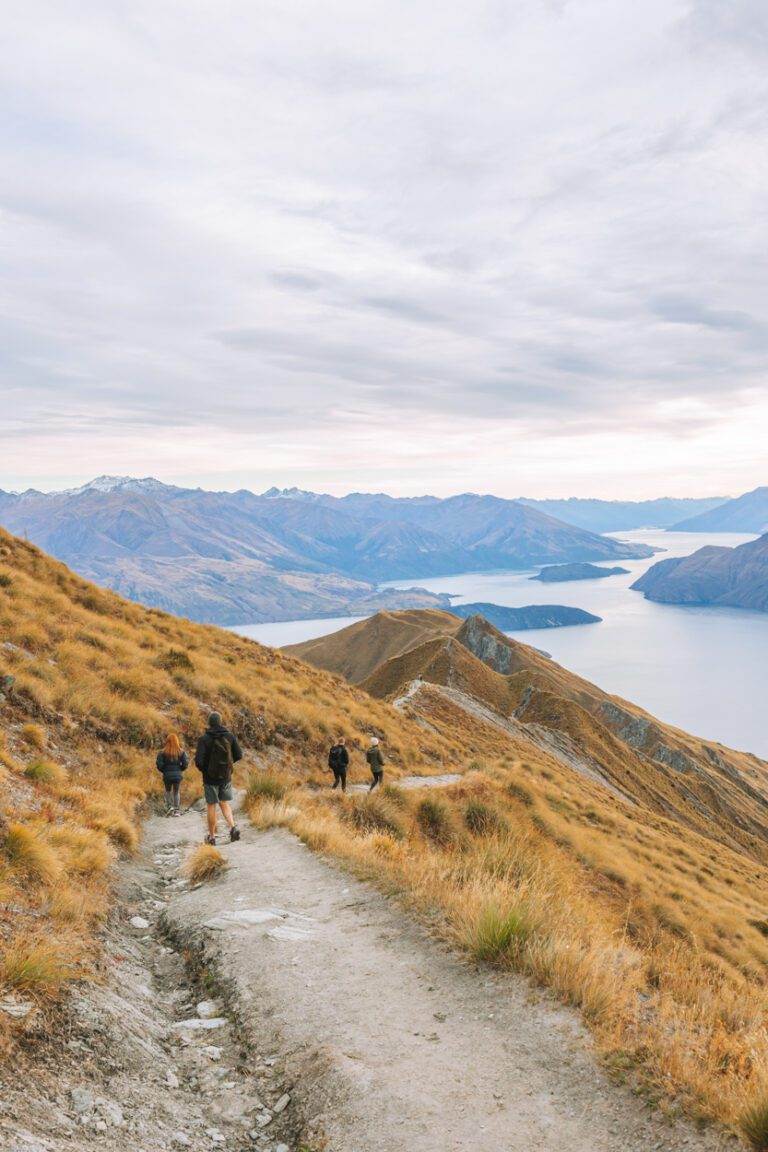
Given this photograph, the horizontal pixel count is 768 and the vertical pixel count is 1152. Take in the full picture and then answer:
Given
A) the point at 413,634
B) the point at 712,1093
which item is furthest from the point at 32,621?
the point at 413,634

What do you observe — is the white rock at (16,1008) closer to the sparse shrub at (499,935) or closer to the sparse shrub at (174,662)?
the sparse shrub at (499,935)

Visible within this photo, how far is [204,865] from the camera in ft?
36.2

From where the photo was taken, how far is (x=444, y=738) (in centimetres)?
3888

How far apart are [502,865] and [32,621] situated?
17.0 metres

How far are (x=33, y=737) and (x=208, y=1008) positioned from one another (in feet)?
31.6

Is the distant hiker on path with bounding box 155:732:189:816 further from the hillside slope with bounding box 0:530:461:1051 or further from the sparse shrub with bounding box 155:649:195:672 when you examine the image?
the sparse shrub with bounding box 155:649:195:672

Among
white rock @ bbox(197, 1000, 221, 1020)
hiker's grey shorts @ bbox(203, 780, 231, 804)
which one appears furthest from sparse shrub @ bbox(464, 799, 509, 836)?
white rock @ bbox(197, 1000, 221, 1020)

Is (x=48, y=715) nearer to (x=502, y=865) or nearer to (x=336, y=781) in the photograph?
(x=336, y=781)

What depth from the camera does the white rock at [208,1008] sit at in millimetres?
6750

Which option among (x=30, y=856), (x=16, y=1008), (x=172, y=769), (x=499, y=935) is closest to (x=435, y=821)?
(x=172, y=769)

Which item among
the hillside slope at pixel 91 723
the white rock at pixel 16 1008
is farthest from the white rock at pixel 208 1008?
the white rock at pixel 16 1008

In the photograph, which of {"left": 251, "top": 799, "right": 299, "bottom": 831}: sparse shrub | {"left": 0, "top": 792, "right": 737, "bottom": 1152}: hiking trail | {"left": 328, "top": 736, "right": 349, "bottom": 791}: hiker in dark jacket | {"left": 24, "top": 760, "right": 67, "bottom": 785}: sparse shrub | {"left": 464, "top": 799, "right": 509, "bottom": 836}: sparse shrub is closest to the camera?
{"left": 0, "top": 792, "right": 737, "bottom": 1152}: hiking trail

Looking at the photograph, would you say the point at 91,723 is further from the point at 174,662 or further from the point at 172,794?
the point at 174,662

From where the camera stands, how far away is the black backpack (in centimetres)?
1316
